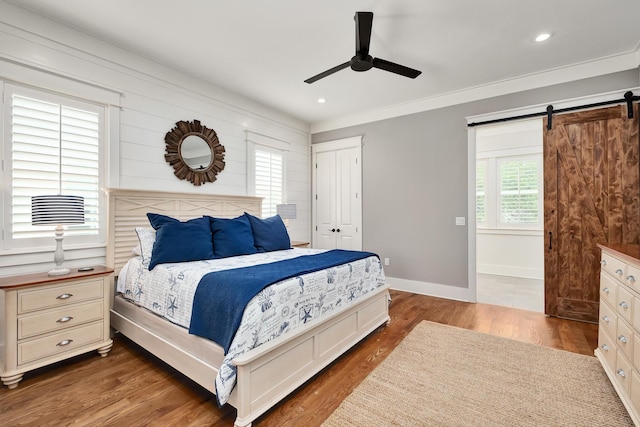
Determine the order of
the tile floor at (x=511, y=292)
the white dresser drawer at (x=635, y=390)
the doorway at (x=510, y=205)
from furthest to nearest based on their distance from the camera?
the doorway at (x=510, y=205) < the tile floor at (x=511, y=292) < the white dresser drawer at (x=635, y=390)

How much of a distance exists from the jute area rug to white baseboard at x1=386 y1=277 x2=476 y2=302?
1334mm

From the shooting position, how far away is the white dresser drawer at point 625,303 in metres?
1.77

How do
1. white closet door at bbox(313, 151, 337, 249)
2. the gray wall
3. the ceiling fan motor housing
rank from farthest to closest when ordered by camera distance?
white closet door at bbox(313, 151, 337, 249) → the gray wall → the ceiling fan motor housing

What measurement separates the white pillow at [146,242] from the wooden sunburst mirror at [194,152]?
93 centimetres

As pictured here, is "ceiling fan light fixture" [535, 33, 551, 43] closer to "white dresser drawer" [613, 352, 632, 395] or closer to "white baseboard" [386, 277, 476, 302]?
"white dresser drawer" [613, 352, 632, 395]

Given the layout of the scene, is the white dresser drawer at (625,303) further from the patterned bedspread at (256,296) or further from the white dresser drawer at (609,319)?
the patterned bedspread at (256,296)

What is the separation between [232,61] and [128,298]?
2.65 m

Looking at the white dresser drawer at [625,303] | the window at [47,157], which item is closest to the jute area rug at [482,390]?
the white dresser drawer at [625,303]

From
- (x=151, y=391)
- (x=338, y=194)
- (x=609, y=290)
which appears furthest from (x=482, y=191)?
(x=151, y=391)

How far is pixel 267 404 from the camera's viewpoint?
5.77ft

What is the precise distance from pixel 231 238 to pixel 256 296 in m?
1.37

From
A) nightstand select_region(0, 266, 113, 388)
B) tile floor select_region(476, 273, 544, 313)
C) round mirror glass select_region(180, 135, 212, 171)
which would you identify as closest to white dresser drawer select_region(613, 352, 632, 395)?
tile floor select_region(476, 273, 544, 313)

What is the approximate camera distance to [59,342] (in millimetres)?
2250

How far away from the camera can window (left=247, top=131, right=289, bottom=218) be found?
14.5ft
